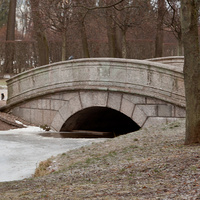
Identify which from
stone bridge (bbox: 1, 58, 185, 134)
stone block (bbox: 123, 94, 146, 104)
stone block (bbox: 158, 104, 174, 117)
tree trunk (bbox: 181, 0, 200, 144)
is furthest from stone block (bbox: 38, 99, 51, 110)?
tree trunk (bbox: 181, 0, 200, 144)

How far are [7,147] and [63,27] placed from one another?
10.1 metres

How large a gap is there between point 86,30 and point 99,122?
39.2 ft

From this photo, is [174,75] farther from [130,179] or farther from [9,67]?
[9,67]

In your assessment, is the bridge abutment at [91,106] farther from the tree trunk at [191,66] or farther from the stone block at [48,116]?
the tree trunk at [191,66]

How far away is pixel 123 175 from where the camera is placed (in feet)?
16.6

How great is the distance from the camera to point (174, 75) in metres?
11.0

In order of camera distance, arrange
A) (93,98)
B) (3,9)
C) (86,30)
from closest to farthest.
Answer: (93,98) < (86,30) < (3,9)

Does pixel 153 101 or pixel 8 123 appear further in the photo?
pixel 8 123

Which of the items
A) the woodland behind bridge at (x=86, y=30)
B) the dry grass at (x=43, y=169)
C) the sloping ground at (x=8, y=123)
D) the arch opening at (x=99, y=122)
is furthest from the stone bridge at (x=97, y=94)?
the dry grass at (x=43, y=169)

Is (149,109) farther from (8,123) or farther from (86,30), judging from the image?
(86,30)

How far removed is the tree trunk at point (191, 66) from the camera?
21.2 feet

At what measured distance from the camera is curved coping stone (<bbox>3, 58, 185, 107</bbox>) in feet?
36.7

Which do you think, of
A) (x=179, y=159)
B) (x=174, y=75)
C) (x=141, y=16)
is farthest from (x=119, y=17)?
(x=179, y=159)

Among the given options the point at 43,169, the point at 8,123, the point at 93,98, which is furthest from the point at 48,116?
the point at 43,169
